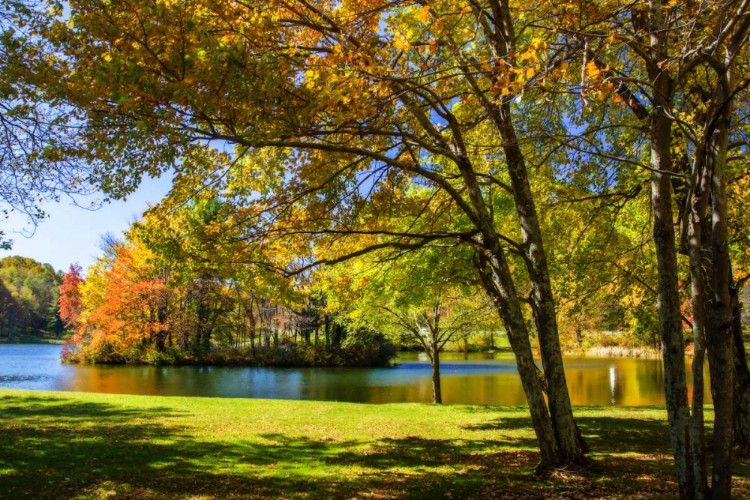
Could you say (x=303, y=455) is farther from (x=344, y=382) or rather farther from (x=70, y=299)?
(x=70, y=299)

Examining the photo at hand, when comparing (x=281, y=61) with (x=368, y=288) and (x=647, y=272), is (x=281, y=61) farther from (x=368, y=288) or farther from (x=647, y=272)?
(x=647, y=272)

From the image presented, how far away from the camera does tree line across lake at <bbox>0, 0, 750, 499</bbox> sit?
4.41 meters

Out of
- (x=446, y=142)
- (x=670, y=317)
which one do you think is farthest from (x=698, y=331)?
(x=446, y=142)

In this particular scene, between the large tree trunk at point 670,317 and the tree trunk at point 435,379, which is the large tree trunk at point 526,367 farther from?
the tree trunk at point 435,379

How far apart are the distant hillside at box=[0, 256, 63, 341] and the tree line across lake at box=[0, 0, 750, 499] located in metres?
80.0

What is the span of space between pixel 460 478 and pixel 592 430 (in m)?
4.82

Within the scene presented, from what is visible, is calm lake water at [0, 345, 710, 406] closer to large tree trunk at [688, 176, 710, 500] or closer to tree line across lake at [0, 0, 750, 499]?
tree line across lake at [0, 0, 750, 499]

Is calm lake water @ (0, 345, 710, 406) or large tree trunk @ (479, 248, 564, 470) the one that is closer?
large tree trunk @ (479, 248, 564, 470)

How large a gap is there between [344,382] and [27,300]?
3000 inches

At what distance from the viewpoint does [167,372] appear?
30.0 m

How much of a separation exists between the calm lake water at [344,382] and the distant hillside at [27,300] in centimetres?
4903

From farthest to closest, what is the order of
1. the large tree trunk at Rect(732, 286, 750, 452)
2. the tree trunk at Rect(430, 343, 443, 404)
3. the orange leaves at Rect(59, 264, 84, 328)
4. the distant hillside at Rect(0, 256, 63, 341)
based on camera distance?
the distant hillside at Rect(0, 256, 63, 341)
the orange leaves at Rect(59, 264, 84, 328)
the tree trunk at Rect(430, 343, 443, 404)
the large tree trunk at Rect(732, 286, 750, 452)

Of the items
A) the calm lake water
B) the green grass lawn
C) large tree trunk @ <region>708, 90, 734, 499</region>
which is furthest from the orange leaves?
large tree trunk @ <region>708, 90, 734, 499</region>

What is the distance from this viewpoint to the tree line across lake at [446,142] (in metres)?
4.41
